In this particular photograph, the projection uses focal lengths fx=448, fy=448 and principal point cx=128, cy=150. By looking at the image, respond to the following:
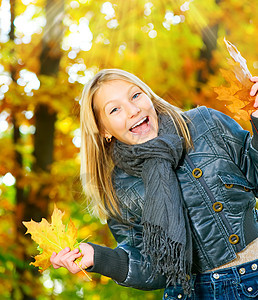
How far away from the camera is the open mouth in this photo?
2332 mm

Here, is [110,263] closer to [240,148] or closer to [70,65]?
[240,148]

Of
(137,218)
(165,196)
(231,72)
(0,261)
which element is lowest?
(0,261)

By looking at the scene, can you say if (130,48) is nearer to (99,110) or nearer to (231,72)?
(99,110)

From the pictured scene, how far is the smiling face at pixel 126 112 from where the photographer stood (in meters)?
2.32

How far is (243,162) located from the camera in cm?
218

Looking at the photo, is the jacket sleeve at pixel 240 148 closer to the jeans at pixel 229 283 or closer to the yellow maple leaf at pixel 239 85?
the yellow maple leaf at pixel 239 85

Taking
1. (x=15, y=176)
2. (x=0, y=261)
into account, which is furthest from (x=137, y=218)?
(x=15, y=176)

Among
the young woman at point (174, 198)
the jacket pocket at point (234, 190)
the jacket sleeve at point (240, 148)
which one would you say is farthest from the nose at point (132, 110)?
the jacket pocket at point (234, 190)

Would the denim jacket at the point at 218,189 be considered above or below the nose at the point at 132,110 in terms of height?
below

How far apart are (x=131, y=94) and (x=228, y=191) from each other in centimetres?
72

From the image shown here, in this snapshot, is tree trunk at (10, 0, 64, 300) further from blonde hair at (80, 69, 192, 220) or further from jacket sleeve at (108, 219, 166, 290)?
jacket sleeve at (108, 219, 166, 290)

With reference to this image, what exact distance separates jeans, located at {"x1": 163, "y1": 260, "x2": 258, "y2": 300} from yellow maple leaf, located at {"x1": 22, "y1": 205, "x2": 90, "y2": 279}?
2.13 ft

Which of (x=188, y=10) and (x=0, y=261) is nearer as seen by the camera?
(x=0, y=261)

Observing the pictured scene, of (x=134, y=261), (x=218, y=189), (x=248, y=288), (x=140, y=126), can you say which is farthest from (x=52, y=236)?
(x=248, y=288)
